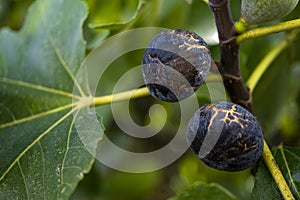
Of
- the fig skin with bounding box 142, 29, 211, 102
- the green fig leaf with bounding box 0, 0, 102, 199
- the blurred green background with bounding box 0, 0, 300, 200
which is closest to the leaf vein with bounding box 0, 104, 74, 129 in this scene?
the green fig leaf with bounding box 0, 0, 102, 199

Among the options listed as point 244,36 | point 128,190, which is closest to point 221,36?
point 244,36

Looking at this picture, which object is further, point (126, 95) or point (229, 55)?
point (126, 95)

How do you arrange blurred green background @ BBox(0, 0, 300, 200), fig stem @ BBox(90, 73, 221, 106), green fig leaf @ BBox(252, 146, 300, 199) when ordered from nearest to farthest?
1. green fig leaf @ BBox(252, 146, 300, 199)
2. fig stem @ BBox(90, 73, 221, 106)
3. blurred green background @ BBox(0, 0, 300, 200)

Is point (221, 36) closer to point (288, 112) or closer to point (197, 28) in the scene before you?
point (197, 28)

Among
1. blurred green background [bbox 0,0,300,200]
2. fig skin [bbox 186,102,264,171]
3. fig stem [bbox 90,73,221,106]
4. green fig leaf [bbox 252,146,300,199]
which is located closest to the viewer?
fig skin [bbox 186,102,264,171]

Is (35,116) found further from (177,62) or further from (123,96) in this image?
(177,62)

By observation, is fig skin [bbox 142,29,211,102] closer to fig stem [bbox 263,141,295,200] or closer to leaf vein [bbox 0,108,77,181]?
fig stem [bbox 263,141,295,200]

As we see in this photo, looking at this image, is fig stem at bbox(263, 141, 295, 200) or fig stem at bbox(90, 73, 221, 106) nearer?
fig stem at bbox(263, 141, 295, 200)

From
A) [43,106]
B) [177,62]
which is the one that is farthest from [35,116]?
[177,62]
